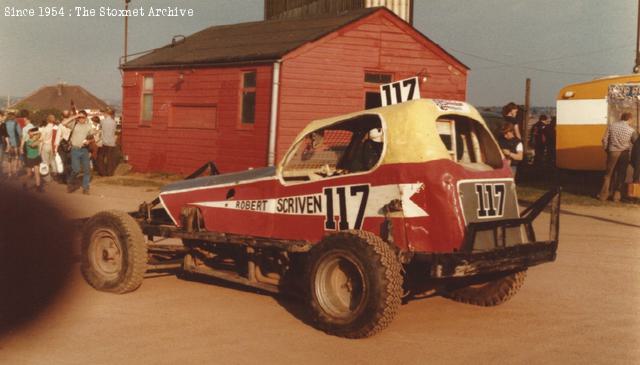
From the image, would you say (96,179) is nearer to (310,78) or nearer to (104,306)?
(310,78)

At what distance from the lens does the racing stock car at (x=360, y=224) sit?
6.05m

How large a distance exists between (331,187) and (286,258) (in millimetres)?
932

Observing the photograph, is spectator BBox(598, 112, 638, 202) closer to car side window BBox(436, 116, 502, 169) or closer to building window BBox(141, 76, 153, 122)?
car side window BBox(436, 116, 502, 169)

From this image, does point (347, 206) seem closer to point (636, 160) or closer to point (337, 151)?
point (337, 151)

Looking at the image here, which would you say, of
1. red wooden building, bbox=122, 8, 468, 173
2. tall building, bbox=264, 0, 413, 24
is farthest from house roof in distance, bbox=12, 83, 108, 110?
red wooden building, bbox=122, 8, 468, 173

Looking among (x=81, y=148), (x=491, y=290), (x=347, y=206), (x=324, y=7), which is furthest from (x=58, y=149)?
(x=491, y=290)

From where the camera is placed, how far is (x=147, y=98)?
1024 inches

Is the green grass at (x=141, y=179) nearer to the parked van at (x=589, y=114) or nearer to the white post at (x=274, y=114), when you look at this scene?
the white post at (x=274, y=114)

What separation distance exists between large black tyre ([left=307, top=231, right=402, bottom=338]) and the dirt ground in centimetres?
17

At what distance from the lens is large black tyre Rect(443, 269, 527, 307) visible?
23.7 ft

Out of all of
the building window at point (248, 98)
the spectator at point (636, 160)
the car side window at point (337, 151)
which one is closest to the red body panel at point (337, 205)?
the car side window at point (337, 151)

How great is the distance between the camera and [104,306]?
705 cm

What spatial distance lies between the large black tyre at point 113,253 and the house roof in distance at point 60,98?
64332mm

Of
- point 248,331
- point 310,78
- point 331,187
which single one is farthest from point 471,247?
point 310,78
